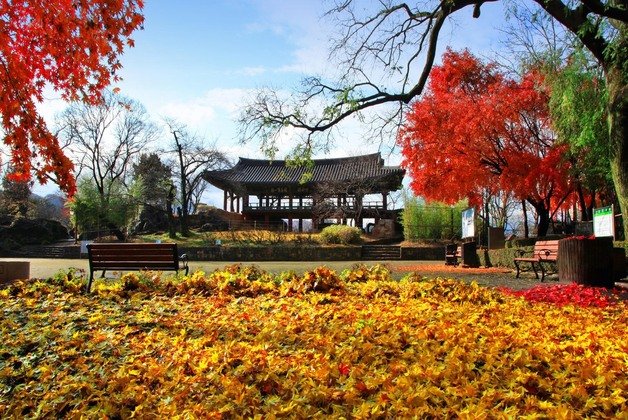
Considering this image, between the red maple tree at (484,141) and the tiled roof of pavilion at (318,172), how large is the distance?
14802mm

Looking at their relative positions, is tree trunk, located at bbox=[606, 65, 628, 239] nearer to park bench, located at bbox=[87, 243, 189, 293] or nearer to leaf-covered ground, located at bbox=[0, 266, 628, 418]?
leaf-covered ground, located at bbox=[0, 266, 628, 418]

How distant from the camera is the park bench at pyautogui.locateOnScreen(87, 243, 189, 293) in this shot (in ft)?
26.1

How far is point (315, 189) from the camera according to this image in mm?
36781

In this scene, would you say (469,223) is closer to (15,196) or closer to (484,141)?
(484,141)

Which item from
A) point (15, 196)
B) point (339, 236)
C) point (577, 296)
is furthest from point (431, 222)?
point (15, 196)

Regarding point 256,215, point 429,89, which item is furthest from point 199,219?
point 429,89

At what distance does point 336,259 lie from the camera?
83.4ft

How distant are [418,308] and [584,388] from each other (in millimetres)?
2068

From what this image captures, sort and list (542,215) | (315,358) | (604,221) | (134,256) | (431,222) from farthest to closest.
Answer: (431,222), (542,215), (604,221), (134,256), (315,358)

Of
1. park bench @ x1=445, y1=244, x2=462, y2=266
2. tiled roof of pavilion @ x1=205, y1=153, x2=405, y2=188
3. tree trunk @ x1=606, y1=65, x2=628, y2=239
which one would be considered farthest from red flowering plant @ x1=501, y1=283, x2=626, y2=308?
tiled roof of pavilion @ x1=205, y1=153, x2=405, y2=188

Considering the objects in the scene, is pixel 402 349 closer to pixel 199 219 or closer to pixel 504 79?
pixel 504 79

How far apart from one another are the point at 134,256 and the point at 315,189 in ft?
94.8

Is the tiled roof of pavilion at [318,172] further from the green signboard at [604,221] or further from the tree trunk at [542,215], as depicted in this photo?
the green signboard at [604,221]

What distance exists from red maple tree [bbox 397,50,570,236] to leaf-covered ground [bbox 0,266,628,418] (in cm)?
1297
